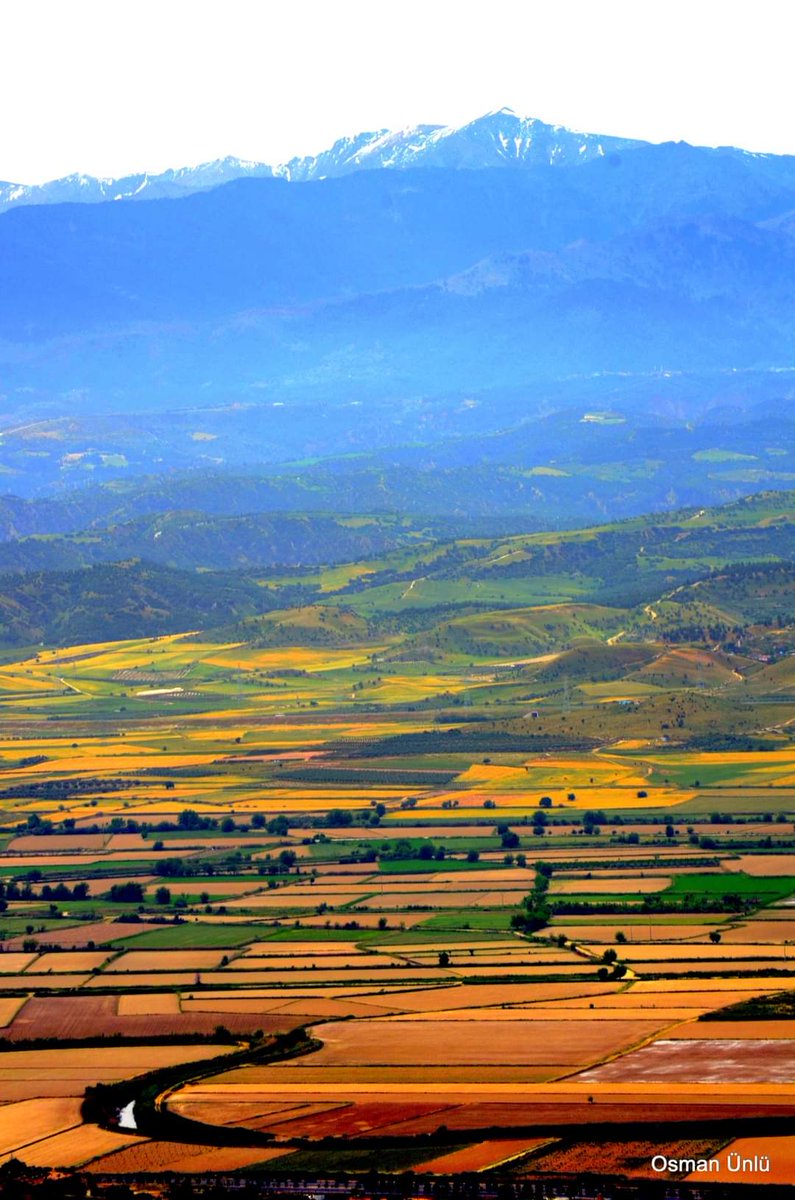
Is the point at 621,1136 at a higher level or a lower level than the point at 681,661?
lower

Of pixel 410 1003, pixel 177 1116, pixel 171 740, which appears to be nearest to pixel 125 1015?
pixel 410 1003

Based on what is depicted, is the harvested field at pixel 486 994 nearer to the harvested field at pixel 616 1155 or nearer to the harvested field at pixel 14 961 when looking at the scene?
the harvested field at pixel 14 961

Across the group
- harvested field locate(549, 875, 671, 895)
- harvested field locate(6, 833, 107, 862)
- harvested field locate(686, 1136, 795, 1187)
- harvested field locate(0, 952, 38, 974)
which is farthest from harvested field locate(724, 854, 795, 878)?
harvested field locate(686, 1136, 795, 1187)

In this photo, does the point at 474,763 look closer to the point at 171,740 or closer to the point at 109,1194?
the point at 171,740

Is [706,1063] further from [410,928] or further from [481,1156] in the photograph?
[410,928]

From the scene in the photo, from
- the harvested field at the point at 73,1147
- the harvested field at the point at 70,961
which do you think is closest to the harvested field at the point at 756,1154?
the harvested field at the point at 73,1147

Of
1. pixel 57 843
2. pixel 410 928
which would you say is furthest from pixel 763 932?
pixel 57 843
